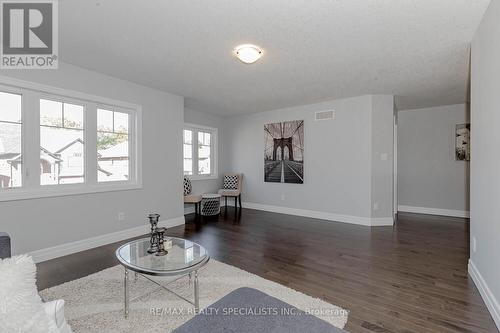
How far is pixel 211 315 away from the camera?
Answer: 121cm

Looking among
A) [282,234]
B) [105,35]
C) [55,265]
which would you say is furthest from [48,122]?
[282,234]

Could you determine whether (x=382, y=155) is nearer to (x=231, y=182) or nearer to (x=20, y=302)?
(x=231, y=182)

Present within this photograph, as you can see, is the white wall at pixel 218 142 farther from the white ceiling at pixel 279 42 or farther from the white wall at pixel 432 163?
the white wall at pixel 432 163

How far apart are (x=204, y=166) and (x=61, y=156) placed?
11.1 ft

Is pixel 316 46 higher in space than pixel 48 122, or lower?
higher

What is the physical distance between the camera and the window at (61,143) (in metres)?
3.12

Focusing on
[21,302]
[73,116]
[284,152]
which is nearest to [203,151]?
[284,152]

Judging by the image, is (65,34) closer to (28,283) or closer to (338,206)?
(28,283)

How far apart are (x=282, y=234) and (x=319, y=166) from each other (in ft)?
6.29

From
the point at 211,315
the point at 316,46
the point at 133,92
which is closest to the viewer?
the point at 211,315

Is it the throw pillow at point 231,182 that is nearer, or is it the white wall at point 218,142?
the white wall at point 218,142

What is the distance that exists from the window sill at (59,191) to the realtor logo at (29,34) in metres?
1.40

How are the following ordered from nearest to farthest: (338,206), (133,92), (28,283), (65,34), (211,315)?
(28,283)
(211,315)
(65,34)
(133,92)
(338,206)

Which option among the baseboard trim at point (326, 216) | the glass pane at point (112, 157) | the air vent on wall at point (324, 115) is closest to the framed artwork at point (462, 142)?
the baseboard trim at point (326, 216)
